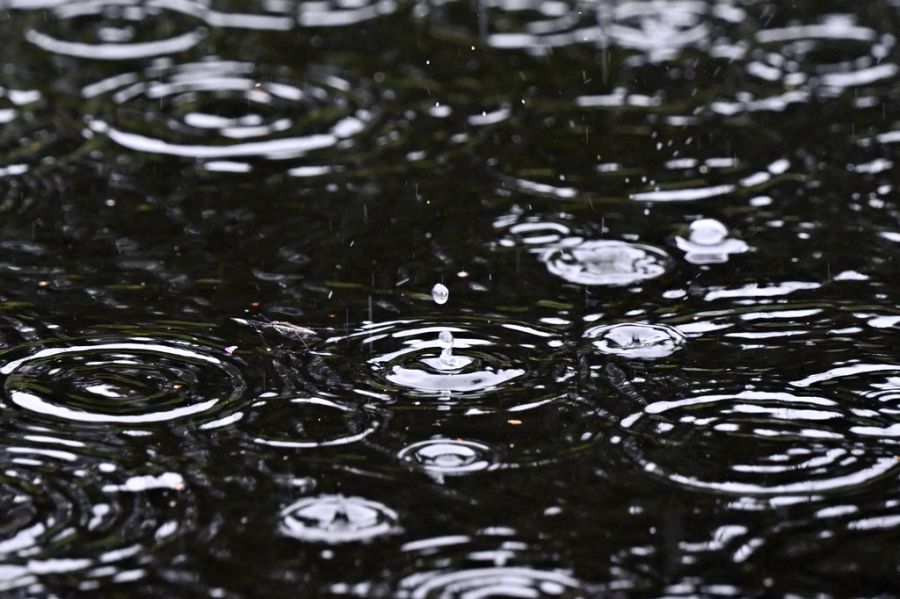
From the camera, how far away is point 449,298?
4.15 metres

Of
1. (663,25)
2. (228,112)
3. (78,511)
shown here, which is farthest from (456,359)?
(663,25)

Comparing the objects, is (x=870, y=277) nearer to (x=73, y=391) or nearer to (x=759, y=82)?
(x=759, y=82)

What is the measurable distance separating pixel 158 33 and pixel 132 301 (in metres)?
2.51

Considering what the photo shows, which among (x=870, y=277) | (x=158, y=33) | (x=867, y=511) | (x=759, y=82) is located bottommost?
(x=867, y=511)

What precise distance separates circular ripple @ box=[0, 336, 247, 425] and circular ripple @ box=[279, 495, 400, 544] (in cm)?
51

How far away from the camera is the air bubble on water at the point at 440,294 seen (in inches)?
162

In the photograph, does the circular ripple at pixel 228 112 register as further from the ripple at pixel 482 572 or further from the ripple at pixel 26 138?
the ripple at pixel 482 572

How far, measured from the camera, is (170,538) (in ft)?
9.86

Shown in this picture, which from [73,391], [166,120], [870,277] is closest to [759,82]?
[870,277]

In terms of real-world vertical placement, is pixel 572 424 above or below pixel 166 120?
below

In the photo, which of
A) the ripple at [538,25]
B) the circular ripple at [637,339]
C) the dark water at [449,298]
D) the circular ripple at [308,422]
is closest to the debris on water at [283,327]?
the dark water at [449,298]

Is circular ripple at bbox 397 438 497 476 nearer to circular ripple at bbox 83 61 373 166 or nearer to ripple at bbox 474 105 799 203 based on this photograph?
ripple at bbox 474 105 799 203

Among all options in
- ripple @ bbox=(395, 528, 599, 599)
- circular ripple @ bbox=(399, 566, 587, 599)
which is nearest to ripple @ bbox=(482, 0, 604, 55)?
ripple @ bbox=(395, 528, 599, 599)

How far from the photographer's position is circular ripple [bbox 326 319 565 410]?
362cm
